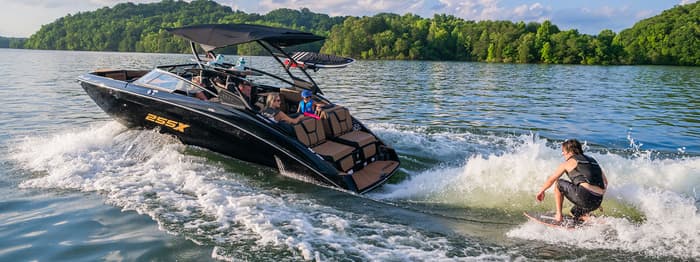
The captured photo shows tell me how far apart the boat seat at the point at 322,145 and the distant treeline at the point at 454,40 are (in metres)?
48.4

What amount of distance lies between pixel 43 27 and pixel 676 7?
13685 centimetres

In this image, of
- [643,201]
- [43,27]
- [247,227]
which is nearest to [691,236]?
[643,201]

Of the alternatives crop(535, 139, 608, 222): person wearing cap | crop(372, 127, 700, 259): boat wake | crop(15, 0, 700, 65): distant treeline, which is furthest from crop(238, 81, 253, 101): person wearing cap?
crop(15, 0, 700, 65): distant treeline

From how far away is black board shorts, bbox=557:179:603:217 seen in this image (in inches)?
237

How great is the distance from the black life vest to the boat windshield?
6.50m

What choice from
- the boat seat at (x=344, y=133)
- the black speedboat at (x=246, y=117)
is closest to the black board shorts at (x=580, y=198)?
the black speedboat at (x=246, y=117)

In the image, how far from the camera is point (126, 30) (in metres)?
105

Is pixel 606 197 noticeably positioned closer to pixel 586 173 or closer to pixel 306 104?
pixel 586 173

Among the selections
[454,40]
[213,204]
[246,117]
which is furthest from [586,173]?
[454,40]

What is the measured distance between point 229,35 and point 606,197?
6474mm

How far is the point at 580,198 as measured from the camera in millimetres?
6047

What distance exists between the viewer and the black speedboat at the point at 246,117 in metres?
8.27

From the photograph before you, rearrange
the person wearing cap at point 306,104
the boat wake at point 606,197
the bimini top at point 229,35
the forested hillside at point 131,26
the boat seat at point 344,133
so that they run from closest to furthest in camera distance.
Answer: the boat wake at point 606,197 → the bimini top at point 229,35 → the boat seat at point 344,133 → the person wearing cap at point 306,104 → the forested hillside at point 131,26

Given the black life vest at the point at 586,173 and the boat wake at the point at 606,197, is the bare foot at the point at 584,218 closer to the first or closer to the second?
the boat wake at the point at 606,197
